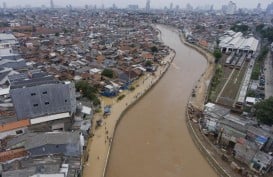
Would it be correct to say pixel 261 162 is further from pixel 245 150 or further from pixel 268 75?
pixel 268 75

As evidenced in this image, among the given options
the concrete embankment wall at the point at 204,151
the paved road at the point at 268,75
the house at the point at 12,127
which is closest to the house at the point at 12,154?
the house at the point at 12,127

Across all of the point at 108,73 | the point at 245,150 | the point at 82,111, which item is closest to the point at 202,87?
the point at 108,73

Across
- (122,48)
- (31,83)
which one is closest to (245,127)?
(31,83)

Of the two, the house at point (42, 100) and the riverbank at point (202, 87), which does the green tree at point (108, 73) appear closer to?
the riverbank at point (202, 87)

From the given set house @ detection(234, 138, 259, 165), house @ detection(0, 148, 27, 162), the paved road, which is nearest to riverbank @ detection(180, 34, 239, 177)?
house @ detection(234, 138, 259, 165)

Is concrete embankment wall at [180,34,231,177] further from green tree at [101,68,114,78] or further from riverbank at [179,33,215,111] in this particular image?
green tree at [101,68,114,78]

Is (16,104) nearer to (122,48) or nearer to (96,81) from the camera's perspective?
(96,81)
